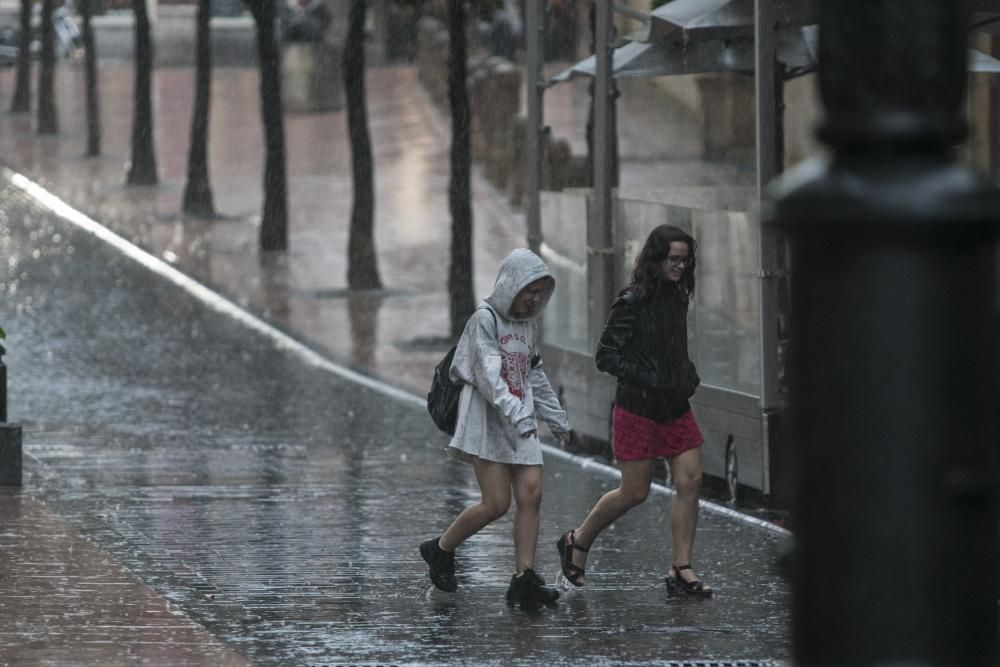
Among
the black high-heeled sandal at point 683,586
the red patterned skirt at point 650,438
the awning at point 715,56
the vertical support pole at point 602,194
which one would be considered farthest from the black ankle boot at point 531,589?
the awning at point 715,56

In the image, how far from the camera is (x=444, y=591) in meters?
8.50

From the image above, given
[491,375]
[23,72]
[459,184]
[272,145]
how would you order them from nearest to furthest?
[491,375], [459,184], [272,145], [23,72]

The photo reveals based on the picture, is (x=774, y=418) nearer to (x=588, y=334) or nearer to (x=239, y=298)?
(x=588, y=334)

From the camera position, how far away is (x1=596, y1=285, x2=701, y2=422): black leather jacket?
8406 mm

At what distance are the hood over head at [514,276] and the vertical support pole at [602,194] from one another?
4651 mm

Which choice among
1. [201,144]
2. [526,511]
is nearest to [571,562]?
[526,511]

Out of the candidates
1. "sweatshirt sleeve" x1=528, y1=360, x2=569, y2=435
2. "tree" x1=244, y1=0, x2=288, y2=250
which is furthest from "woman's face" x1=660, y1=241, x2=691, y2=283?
"tree" x1=244, y1=0, x2=288, y2=250

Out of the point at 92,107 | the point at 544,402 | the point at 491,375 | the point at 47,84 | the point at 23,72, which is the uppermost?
the point at 23,72

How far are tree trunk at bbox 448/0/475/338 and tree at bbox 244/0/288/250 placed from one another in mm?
5460

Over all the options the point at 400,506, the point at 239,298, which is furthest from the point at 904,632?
the point at 239,298

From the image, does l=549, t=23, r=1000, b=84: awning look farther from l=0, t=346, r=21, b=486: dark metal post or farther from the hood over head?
the hood over head

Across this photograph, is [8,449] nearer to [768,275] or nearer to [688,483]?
[768,275]

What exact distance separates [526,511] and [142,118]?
22.3 m

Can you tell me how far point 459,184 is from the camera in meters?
18.1
